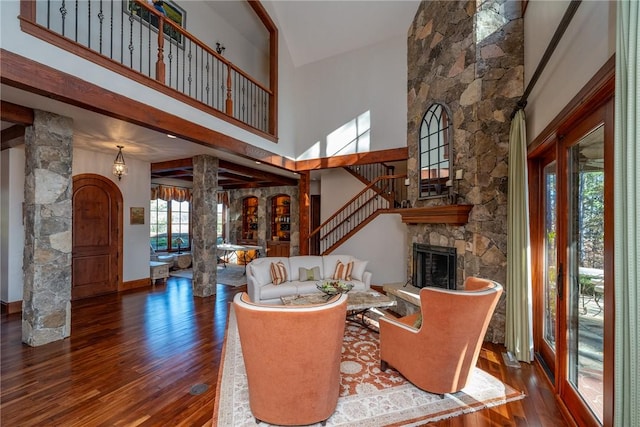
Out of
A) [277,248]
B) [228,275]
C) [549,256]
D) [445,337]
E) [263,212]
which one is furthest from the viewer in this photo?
[263,212]

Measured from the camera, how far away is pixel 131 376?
2729mm

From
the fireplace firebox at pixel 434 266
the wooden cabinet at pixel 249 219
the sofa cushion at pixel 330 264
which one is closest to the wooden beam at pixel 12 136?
the sofa cushion at pixel 330 264

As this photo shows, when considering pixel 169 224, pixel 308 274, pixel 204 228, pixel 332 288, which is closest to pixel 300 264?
pixel 308 274

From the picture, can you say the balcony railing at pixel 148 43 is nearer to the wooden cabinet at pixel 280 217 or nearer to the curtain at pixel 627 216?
the curtain at pixel 627 216

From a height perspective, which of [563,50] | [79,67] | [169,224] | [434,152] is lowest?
[169,224]

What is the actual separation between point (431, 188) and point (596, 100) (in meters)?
2.66

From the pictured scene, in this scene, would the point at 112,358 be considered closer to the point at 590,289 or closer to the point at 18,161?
the point at 18,161

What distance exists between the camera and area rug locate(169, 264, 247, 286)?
6.81 m

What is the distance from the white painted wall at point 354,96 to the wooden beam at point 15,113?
450 centimetres

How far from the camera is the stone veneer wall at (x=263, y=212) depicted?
9.95 meters

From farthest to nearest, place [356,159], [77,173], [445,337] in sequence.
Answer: [356,159] < [77,173] < [445,337]

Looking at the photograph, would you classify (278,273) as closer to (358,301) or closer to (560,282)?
(358,301)

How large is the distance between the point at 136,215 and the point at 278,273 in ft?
12.3

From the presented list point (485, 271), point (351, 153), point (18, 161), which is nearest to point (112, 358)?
point (18, 161)
